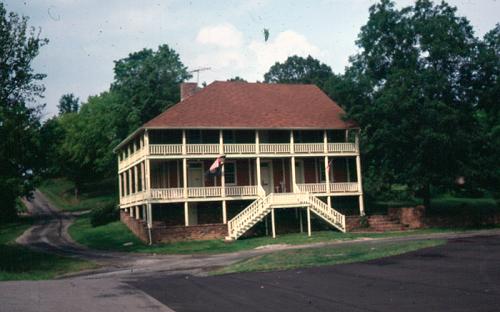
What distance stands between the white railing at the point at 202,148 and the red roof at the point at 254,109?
50.2 inches

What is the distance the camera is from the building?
38375 mm

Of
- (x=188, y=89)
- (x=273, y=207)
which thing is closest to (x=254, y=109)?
(x=188, y=89)

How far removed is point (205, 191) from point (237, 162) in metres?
4.45

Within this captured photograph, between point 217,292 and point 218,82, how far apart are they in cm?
3293

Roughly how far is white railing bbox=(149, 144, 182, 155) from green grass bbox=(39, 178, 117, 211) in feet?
96.1

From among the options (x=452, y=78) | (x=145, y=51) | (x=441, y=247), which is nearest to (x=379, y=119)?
(x=452, y=78)

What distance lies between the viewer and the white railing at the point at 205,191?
128 ft

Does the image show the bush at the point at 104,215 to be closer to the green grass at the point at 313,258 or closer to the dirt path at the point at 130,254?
the dirt path at the point at 130,254

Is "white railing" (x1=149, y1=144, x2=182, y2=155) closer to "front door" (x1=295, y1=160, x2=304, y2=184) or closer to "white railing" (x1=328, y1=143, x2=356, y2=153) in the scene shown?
"front door" (x1=295, y1=160, x2=304, y2=184)

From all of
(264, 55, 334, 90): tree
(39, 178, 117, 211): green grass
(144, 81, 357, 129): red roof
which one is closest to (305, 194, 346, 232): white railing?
(144, 81, 357, 129): red roof

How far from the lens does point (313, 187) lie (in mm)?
41750

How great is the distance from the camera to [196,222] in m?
41.4

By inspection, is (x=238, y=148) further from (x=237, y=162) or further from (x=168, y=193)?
(x=168, y=193)

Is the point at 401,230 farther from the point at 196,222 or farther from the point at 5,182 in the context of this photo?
the point at 5,182
